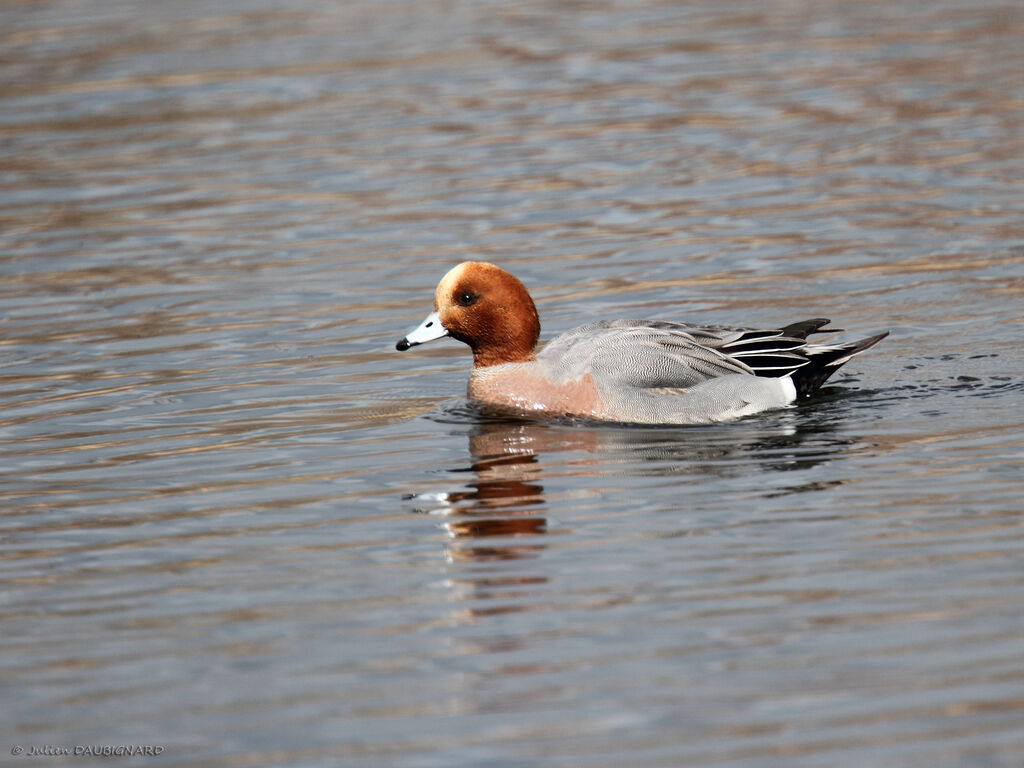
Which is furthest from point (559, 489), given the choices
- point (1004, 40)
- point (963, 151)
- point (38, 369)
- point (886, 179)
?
point (1004, 40)

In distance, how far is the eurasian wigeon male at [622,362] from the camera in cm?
774

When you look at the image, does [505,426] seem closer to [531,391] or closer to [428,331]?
[531,391]

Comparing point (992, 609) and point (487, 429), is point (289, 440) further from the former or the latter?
point (992, 609)

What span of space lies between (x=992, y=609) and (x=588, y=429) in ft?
9.96

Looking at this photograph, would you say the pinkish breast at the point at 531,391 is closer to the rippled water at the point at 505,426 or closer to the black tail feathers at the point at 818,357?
the rippled water at the point at 505,426

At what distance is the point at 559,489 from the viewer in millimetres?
6590

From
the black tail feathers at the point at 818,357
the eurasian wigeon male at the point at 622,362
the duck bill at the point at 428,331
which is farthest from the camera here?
the duck bill at the point at 428,331

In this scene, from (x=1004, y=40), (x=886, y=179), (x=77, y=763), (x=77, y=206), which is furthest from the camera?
(x=1004, y=40)

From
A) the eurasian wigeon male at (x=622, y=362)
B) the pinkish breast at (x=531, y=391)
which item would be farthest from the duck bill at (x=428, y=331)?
the pinkish breast at (x=531, y=391)

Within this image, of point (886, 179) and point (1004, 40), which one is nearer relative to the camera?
point (886, 179)

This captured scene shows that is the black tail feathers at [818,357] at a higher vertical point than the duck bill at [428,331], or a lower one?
lower

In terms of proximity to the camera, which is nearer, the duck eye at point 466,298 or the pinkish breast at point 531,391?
the pinkish breast at point 531,391

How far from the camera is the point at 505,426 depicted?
7.84m

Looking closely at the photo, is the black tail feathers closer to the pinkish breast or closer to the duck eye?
the pinkish breast
